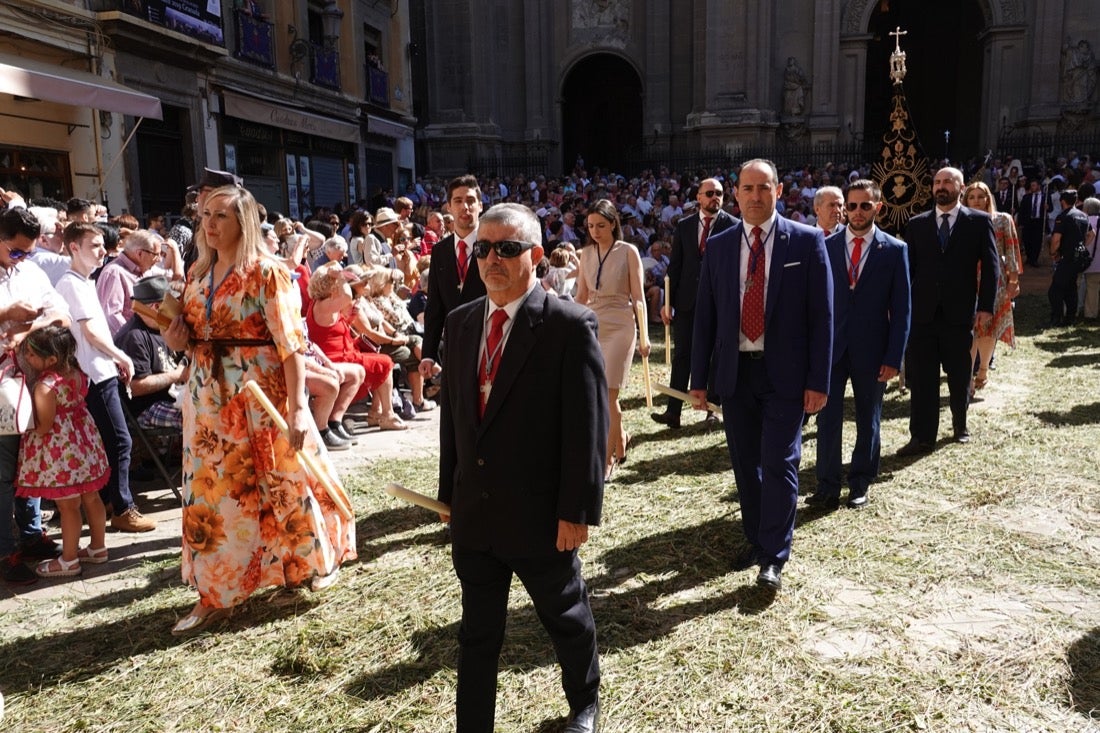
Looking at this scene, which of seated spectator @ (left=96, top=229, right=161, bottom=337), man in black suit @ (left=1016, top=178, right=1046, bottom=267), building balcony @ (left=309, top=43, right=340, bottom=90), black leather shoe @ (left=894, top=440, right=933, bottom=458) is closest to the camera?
seated spectator @ (left=96, top=229, right=161, bottom=337)

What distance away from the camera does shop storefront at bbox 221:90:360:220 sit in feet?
63.8

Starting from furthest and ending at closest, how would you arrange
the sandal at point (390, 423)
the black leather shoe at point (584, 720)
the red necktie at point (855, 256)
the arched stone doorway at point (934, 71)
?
the arched stone doorway at point (934, 71), the sandal at point (390, 423), the red necktie at point (855, 256), the black leather shoe at point (584, 720)

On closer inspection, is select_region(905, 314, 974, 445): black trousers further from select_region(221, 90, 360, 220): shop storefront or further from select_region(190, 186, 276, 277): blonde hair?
select_region(221, 90, 360, 220): shop storefront

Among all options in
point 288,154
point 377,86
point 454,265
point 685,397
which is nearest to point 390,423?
point 454,265

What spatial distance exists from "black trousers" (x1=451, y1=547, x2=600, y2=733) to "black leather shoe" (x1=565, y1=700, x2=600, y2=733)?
1.19 ft

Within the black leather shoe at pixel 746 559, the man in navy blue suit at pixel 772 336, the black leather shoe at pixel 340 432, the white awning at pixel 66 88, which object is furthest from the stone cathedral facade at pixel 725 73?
the black leather shoe at pixel 746 559

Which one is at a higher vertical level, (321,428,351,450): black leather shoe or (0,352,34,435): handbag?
(0,352,34,435): handbag

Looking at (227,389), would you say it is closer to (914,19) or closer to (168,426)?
(168,426)

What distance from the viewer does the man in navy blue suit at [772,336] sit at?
4.34 meters

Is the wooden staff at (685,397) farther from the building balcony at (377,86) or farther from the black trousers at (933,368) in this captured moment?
the building balcony at (377,86)

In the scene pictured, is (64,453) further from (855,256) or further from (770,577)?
(855,256)

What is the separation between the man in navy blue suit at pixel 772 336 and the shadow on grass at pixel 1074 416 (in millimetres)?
4537

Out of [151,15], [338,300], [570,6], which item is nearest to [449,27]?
[570,6]

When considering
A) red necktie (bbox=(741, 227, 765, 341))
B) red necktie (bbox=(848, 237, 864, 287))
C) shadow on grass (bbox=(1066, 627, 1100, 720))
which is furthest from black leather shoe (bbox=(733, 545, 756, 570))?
red necktie (bbox=(848, 237, 864, 287))
